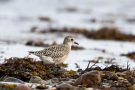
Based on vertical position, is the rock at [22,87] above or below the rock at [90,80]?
below

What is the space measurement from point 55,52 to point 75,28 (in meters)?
10.5

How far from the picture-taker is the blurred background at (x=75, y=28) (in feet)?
42.6

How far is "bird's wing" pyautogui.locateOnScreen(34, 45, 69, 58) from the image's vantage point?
9648 mm

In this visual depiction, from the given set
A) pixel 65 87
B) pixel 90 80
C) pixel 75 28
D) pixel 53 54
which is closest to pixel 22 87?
pixel 65 87

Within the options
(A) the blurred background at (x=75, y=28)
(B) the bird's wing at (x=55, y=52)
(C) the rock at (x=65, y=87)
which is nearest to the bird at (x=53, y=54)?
(B) the bird's wing at (x=55, y=52)

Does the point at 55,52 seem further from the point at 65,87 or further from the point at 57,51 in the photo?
the point at 65,87

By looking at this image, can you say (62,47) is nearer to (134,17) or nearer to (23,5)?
(134,17)

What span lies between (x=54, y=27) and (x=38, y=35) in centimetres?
185

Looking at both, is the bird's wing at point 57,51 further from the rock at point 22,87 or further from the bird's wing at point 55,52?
the rock at point 22,87

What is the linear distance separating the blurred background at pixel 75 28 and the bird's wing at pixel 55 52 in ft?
1.11

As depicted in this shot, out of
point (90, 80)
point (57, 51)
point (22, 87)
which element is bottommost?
point (22, 87)

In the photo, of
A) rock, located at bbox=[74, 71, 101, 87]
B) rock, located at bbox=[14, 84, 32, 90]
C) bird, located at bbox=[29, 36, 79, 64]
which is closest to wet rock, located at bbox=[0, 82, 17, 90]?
rock, located at bbox=[14, 84, 32, 90]

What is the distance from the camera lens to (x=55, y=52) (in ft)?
32.1

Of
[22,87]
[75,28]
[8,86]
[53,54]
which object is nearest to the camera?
[22,87]
